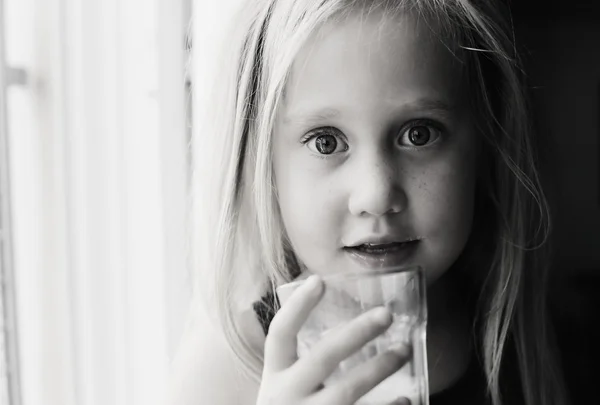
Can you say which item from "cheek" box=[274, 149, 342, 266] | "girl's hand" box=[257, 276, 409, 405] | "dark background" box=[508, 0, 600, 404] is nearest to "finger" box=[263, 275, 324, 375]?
"girl's hand" box=[257, 276, 409, 405]

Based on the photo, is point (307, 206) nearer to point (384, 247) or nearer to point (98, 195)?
point (384, 247)

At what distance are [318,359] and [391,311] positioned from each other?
68mm

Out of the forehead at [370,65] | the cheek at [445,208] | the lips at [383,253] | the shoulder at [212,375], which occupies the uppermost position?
the forehead at [370,65]

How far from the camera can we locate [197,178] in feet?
2.37

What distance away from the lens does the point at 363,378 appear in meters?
0.46

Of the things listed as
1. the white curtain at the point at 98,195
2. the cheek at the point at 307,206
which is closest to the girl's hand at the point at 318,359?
the cheek at the point at 307,206

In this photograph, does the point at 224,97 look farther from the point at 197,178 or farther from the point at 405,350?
the point at 405,350

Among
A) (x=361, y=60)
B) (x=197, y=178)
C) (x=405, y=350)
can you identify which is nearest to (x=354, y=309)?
(x=405, y=350)

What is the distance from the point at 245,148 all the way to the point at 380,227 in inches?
7.3

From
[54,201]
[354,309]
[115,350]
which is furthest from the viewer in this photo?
[115,350]

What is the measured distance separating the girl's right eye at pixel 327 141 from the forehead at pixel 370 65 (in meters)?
0.03

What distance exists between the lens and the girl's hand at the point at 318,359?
0.45 meters

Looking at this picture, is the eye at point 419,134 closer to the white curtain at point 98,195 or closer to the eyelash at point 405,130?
the eyelash at point 405,130

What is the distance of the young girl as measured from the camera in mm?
525
